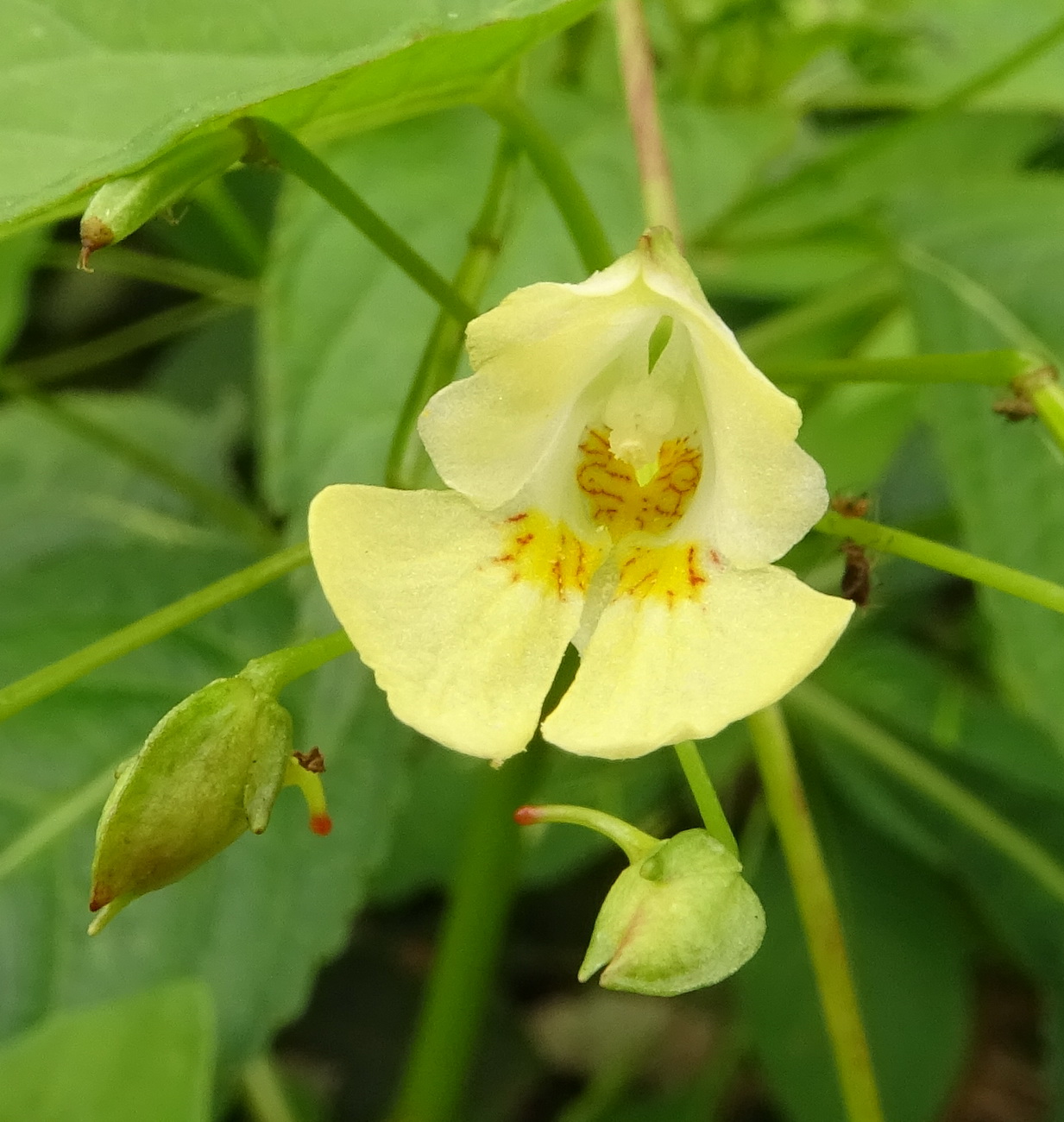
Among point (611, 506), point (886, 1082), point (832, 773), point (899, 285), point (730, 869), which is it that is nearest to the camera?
point (730, 869)

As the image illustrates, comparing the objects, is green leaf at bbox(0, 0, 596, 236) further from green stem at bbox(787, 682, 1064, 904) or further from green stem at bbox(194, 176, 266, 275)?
green stem at bbox(787, 682, 1064, 904)

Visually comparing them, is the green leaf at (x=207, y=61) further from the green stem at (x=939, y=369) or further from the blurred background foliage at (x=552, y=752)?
the green stem at (x=939, y=369)

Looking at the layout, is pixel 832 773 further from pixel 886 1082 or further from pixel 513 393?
pixel 513 393

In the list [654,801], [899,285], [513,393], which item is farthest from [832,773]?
[513,393]

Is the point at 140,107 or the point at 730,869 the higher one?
the point at 140,107

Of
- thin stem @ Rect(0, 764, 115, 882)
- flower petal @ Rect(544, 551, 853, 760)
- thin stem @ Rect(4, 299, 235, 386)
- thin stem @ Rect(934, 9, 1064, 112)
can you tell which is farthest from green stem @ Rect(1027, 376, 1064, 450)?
thin stem @ Rect(4, 299, 235, 386)

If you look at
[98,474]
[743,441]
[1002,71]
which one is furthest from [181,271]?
[743,441]
